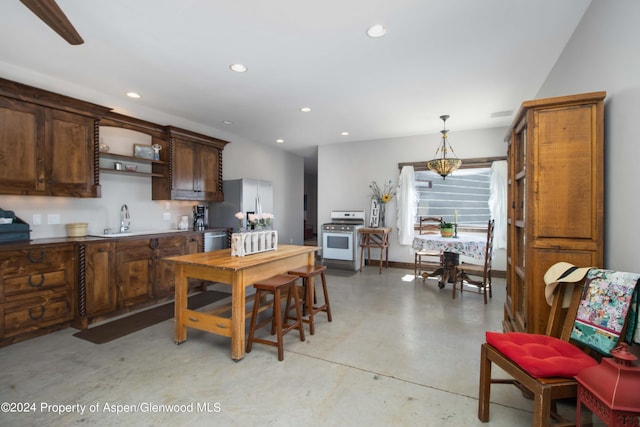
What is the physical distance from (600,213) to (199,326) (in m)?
3.04

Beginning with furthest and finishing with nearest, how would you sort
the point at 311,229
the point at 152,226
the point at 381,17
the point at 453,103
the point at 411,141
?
1. the point at 311,229
2. the point at 411,141
3. the point at 152,226
4. the point at 453,103
5. the point at 381,17

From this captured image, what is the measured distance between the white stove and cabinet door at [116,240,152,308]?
3336 millimetres

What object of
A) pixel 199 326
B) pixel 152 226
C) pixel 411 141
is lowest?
pixel 199 326

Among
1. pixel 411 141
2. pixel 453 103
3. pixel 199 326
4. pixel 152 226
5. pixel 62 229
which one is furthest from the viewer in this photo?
pixel 411 141

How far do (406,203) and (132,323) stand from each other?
486cm

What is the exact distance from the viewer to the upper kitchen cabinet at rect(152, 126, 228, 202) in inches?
166

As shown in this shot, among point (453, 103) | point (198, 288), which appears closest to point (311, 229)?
point (198, 288)

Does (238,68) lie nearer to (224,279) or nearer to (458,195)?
(224,279)

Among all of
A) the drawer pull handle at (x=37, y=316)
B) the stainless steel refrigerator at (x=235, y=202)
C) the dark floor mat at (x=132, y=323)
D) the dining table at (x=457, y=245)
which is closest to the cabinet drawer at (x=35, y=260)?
the drawer pull handle at (x=37, y=316)

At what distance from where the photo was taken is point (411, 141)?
19.4 feet

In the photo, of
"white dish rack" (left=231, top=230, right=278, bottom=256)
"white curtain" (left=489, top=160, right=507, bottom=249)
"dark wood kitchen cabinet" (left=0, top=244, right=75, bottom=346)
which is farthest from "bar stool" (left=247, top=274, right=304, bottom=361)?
"white curtain" (left=489, top=160, right=507, bottom=249)

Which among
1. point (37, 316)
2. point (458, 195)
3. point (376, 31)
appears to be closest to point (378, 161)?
point (458, 195)

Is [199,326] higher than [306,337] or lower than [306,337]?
higher

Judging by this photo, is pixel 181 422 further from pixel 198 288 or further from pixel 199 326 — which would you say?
pixel 198 288
